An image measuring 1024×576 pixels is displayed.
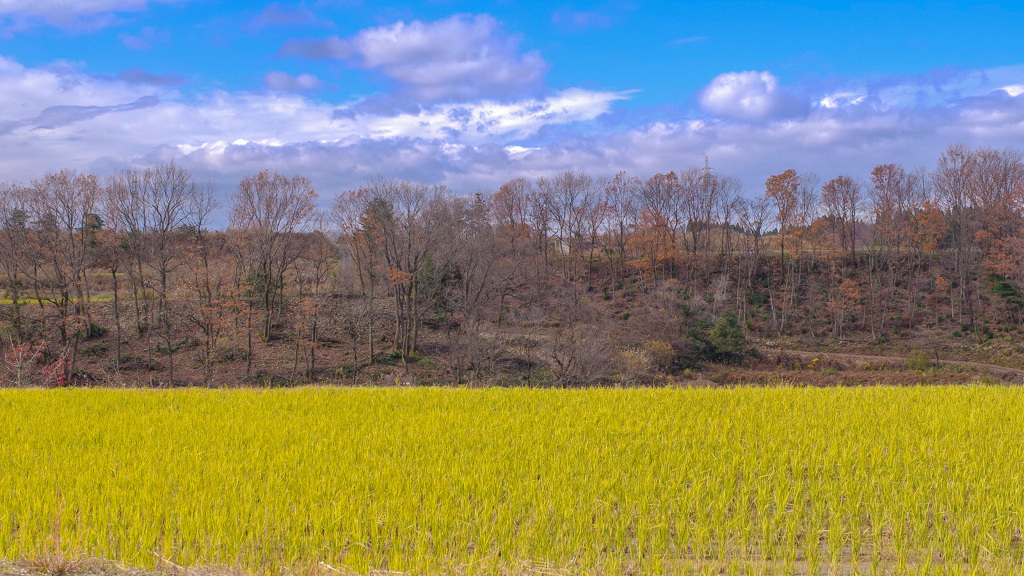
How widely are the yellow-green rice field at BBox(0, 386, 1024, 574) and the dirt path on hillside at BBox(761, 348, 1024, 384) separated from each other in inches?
1095

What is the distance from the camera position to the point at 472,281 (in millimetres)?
39219

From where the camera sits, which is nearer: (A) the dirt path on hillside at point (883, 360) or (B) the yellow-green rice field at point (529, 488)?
(B) the yellow-green rice field at point (529, 488)

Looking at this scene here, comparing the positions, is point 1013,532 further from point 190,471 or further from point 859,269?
point 859,269

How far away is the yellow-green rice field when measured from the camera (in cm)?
498

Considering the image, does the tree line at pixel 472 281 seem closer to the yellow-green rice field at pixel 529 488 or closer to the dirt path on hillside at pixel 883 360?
the dirt path on hillside at pixel 883 360

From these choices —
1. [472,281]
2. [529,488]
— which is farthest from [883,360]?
[529,488]

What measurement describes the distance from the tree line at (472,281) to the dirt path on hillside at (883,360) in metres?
4.51

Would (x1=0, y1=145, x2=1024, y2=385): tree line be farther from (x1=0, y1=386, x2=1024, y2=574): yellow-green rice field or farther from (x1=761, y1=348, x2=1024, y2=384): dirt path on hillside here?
(x1=0, y1=386, x2=1024, y2=574): yellow-green rice field

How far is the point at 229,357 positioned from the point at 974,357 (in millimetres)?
45366

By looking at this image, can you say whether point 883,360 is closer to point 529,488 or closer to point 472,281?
point 472,281

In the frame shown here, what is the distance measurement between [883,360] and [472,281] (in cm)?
2568

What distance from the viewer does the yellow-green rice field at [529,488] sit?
16.3 feet

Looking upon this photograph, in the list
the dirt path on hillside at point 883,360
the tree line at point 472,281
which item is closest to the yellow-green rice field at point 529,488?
the tree line at point 472,281

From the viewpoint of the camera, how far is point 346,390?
12.2m
